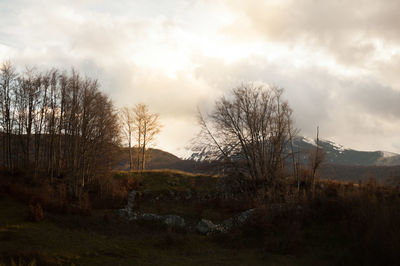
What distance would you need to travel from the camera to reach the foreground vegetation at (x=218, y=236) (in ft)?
37.1

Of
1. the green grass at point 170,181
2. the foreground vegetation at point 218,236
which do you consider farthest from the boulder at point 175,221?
the green grass at point 170,181

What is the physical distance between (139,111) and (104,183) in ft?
47.1

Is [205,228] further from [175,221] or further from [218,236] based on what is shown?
[175,221]

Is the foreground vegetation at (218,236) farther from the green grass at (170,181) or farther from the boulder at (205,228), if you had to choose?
the green grass at (170,181)

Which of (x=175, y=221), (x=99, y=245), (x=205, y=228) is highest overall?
(x=99, y=245)

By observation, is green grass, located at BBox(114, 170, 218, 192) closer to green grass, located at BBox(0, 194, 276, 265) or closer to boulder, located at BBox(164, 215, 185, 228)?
boulder, located at BBox(164, 215, 185, 228)

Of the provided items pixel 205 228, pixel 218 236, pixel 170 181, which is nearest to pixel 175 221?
pixel 205 228

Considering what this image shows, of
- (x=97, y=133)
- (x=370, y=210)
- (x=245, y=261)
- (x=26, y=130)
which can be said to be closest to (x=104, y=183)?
(x=97, y=133)

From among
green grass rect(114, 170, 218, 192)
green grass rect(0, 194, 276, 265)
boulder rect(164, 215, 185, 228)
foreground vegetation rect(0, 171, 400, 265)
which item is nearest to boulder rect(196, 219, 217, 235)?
foreground vegetation rect(0, 171, 400, 265)

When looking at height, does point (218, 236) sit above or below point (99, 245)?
below

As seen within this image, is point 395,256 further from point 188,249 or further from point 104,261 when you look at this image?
point 104,261

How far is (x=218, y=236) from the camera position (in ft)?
56.6

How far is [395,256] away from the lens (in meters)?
10.0

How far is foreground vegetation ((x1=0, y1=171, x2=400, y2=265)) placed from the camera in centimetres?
1132
